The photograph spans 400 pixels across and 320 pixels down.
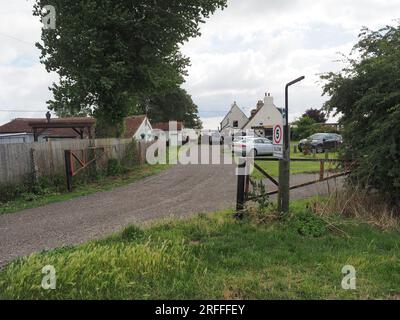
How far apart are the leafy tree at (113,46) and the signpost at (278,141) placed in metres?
10.6

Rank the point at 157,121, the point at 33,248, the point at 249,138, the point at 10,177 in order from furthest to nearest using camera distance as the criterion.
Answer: the point at 157,121, the point at 249,138, the point at 10,177, the point at 33,248

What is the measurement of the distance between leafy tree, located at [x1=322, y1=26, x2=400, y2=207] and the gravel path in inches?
84.9

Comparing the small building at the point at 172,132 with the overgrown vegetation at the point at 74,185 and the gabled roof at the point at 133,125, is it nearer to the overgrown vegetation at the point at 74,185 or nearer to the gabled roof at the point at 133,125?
the gabled roof at the point at 133,125

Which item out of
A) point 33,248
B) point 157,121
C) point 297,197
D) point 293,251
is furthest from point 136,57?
point 157,121

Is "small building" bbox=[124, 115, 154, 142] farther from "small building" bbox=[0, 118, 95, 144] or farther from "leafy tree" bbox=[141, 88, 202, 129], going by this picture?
"leafy tree" bbox=[141, 88, 202, 129]

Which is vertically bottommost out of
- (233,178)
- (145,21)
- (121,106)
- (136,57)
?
(233,178)

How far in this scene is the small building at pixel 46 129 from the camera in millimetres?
28609

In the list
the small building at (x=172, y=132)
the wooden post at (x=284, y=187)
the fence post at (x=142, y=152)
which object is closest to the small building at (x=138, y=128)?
the small building at (x=172, y=132)

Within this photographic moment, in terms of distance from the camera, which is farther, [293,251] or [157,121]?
[157,121]

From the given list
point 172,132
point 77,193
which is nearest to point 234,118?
point 172,132

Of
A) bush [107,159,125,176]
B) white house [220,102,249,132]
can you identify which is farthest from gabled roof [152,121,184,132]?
bush [107,159,125,176]

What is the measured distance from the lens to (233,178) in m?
16.8
